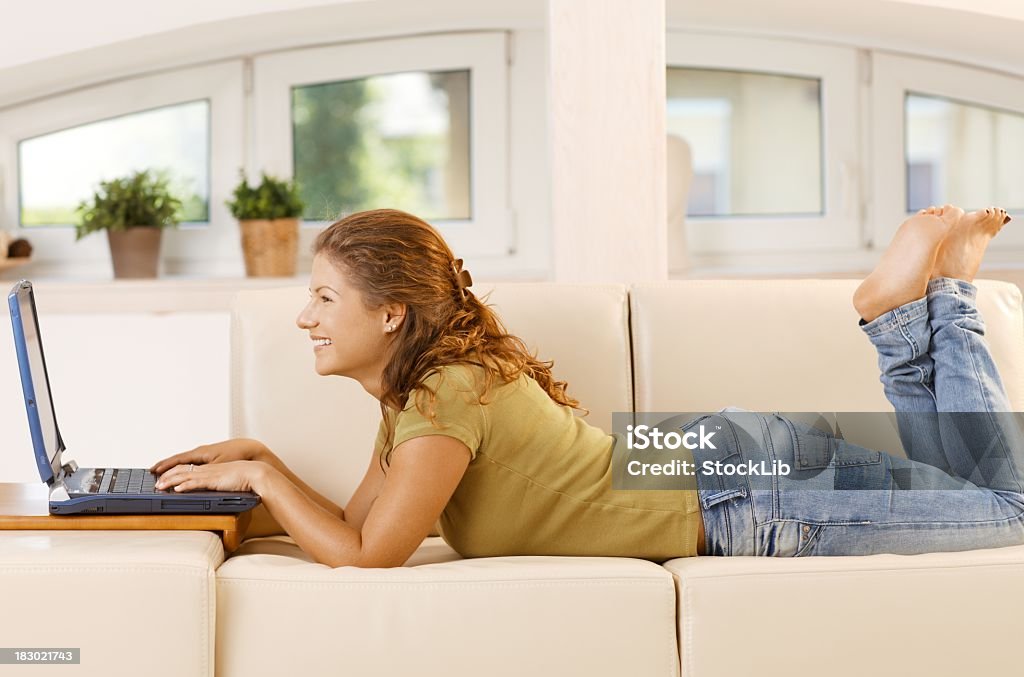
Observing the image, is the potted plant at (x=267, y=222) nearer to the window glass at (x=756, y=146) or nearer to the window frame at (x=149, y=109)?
the window frame at (x=149, y=109)

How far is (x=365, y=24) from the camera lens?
10.9 feet

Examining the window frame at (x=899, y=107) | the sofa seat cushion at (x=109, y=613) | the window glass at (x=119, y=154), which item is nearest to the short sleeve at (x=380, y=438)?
the sofa seat cushion at (x=109, y=613)

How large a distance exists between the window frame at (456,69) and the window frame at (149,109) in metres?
0.09

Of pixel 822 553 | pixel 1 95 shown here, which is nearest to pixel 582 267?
pixel 822 553

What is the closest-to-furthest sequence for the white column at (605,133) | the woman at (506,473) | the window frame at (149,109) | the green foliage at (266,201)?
1. the woman at (506,473)
2. the white column at (605,133)
3. the green foliage at (266,201)
4. the window frame at (149,109)

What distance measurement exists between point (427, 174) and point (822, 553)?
2.11 metres

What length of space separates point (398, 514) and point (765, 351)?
879 millimetres

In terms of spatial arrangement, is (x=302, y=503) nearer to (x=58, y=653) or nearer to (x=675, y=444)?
(x=58, y=653)

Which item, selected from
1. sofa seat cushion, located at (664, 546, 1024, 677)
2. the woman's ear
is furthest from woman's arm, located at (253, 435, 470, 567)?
sofa seat cushion, located at (664, 546, 1024, 677)

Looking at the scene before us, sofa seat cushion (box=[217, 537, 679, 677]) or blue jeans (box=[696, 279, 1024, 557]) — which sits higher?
blue jeans (box=[696, 279, 1024, 557])

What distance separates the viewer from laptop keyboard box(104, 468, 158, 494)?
1.72 metres

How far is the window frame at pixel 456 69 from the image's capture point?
11.2 feet

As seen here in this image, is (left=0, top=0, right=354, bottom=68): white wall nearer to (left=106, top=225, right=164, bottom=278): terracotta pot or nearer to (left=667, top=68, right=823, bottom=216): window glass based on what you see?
(left=106, top=225, right=164, bottom=278): terracotta pot

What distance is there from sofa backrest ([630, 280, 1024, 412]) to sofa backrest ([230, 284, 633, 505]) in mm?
63
